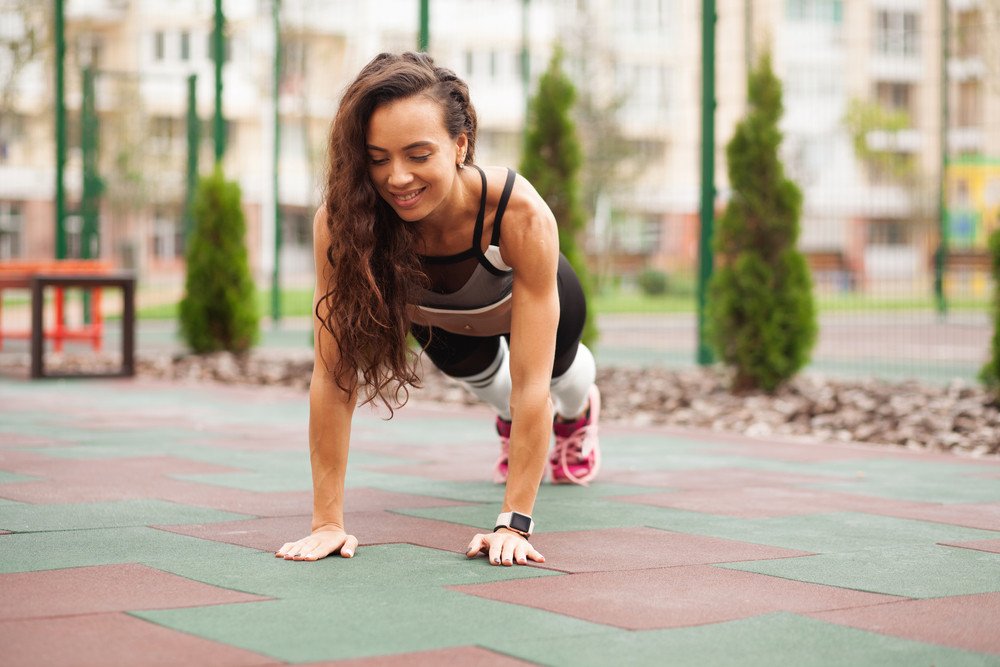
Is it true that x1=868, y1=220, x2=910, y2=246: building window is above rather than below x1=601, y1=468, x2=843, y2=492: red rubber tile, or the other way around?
above

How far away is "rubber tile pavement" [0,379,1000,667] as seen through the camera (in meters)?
2.52

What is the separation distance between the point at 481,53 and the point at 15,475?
797 inches

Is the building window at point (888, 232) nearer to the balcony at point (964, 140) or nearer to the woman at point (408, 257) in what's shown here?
the balcony at point (964, 140)

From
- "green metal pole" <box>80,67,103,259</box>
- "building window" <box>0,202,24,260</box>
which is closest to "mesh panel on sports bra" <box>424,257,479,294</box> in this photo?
"green metal pole" <box>80,67,103,259</box>

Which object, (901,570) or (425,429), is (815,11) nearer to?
(425,429)

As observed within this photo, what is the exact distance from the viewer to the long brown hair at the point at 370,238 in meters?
3.31

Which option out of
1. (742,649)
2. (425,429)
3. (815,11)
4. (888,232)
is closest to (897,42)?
(815,11)

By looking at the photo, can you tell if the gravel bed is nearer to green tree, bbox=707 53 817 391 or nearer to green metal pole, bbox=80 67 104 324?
green tree, bbox=707 53 817 391

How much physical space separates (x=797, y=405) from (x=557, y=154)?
98.9 inches

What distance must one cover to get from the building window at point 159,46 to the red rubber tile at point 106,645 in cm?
3897

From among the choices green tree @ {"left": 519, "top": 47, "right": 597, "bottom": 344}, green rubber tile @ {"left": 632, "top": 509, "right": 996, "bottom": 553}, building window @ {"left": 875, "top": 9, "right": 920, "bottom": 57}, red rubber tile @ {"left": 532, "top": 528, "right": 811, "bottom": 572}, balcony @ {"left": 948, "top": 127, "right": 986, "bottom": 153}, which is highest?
building window @ {"left": 875, "top": 9, "right": 920, "bottom": 57}

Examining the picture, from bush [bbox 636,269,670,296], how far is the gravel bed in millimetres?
6407

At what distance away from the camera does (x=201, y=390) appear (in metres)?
8.93

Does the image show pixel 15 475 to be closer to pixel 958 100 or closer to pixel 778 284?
pixel 778 284
